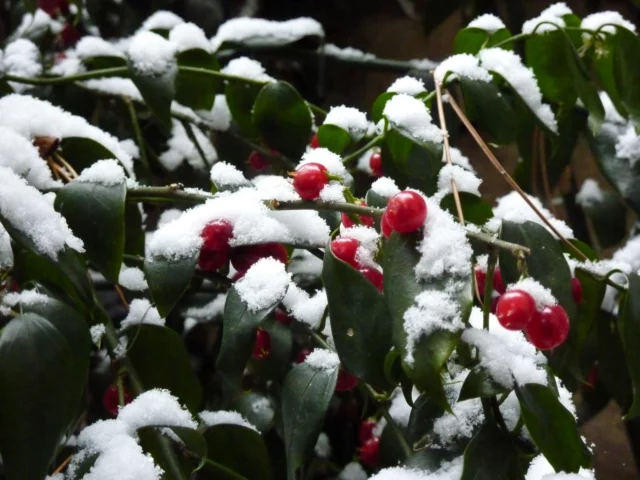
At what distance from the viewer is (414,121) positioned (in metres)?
0.60

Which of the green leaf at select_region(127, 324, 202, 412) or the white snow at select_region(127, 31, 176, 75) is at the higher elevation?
the white snow at select_region(127, 31, 176, 75)

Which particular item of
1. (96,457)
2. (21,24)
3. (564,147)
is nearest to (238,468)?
(96,457)

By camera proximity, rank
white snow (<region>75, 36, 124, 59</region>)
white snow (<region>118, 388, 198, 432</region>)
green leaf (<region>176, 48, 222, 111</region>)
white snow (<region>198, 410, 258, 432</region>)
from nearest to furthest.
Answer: white snow (<region>118, 388, 198, 432</region>), white snow (<region>198, 410, 258, 432</region>), green leaf (<region>176, 48, 222, 111</region>), white snow (<region>75, 36, 124, 59</region>)

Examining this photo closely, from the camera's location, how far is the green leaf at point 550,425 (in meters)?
0.37

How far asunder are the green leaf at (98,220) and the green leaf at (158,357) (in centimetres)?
9

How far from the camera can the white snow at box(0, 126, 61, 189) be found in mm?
559

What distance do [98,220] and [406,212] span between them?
0.75 ft

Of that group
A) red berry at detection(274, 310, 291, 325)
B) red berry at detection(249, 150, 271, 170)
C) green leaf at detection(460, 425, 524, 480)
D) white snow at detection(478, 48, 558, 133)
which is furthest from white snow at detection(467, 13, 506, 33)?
green leaf at detection(460, 425, 524, 480)

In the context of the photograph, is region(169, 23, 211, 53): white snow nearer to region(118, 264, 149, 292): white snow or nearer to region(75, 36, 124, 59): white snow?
region(75, 36, 124, 59): white snow

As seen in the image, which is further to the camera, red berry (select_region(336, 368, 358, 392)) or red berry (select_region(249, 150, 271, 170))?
red berry (select_region(249, 150, 271, 170))

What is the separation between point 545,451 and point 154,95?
0.51 m

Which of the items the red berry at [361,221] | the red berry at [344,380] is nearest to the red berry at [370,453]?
the red berry at [344,380]

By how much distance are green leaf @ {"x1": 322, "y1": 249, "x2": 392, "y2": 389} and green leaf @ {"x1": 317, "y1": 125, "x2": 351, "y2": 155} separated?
29 centimetres

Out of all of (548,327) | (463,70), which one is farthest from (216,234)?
(463,70)
